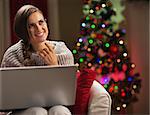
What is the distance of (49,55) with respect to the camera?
7.06 feet

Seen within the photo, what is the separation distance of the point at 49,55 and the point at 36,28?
206mm

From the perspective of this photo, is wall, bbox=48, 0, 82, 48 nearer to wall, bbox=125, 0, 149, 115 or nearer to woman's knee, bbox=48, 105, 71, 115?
wall, bbox=125, 0, 149, 115

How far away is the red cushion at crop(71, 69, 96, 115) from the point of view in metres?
2.09

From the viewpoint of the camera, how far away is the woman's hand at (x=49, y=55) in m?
2.13

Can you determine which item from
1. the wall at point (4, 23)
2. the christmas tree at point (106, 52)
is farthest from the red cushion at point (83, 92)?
the christmas tree at point (106, 52)

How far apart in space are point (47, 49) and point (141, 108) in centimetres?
200

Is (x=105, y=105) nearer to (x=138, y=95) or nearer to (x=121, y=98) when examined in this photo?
(x=121, y=98)

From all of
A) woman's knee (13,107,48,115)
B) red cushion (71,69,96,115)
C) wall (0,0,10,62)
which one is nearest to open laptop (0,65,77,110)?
woman's knee (13,107,48,115)

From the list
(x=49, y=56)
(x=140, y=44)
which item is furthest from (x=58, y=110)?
(x=140, y=44)

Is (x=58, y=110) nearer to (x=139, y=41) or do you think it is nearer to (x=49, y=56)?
(x=49, y=56)

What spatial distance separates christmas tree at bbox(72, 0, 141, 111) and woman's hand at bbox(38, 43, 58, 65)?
4.10 ft

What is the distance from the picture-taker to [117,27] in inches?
146

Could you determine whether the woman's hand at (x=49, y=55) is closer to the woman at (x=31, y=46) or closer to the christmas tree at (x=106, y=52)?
the woman at (x=31, y=46)

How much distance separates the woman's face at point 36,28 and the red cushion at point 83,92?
361 mm
